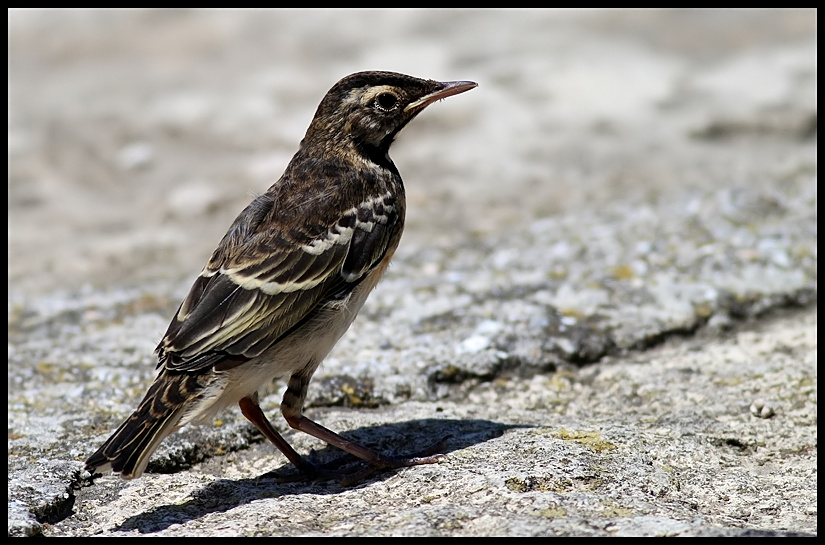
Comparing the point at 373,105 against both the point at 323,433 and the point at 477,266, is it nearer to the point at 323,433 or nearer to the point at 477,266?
the point at 323,433

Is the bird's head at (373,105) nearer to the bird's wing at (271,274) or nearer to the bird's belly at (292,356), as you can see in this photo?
the bird's wing at (271,274)

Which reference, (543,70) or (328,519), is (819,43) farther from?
(328,519)

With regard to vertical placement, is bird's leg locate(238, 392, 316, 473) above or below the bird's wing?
below

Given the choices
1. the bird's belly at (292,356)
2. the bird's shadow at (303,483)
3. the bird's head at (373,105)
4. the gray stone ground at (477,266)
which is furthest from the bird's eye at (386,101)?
the bird's shadow at (303,483)

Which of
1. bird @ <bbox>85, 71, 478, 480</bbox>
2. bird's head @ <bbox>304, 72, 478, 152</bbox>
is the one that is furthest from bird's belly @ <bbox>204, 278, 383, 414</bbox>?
bird's head @ <bbox>304, 72, 478, 152</bbox>

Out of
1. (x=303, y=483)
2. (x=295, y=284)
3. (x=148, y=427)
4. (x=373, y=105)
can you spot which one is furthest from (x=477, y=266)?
(x=148, y=427)

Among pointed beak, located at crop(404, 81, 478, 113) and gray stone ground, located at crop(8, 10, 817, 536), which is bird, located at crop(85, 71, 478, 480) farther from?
gray stone ground, located at crop(8, 10, 817, 536)

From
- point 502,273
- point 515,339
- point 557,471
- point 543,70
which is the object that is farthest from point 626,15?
point 557,471

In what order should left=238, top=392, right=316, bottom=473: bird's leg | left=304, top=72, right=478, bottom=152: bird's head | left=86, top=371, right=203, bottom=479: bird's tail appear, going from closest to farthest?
1. left=86, top=371, right=203, bottom=479: bird's tail
2. left=238, top=392, right=316, bottom=473: bird's leg
3. left=304, top=72, right=478, bottom=152: bird's head
